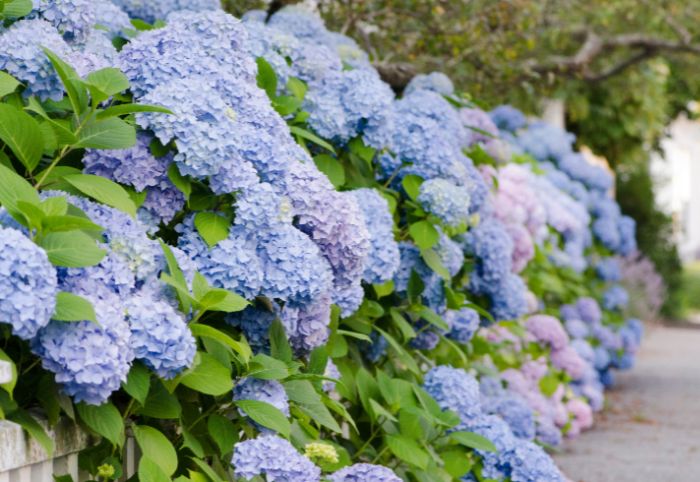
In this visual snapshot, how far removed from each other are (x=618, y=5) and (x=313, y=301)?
7.73 metres

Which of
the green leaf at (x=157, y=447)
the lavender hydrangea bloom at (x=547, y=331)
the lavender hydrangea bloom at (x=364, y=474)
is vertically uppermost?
the green leaf at (x=157, y=447)

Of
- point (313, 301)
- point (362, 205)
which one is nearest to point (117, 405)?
point (313, 301)

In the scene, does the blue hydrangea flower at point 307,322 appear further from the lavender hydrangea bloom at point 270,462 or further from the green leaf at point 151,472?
the green leaf at point 151,472

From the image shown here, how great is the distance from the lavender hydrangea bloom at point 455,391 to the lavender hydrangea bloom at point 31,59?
1694 mm

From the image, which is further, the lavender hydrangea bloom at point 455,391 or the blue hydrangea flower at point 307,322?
the lavender hydrangea bloom at point 455,391

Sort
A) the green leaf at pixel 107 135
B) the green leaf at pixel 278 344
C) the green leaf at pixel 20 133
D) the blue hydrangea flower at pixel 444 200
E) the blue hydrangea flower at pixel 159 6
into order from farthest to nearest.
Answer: the blue hydrangea flower at pixel 159 6 < the blue hydrangea flower at pixel 444 200 < the green leaf at pixel 278 344 < the green leaf at pixel 107 135 < the green leaf at pixel 20 133

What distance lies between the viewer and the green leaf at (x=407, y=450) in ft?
10.3

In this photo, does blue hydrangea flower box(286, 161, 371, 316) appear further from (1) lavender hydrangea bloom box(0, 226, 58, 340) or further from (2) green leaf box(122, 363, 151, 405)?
(1) lavender hydrangea bloom box(0, 226, 58, 340)

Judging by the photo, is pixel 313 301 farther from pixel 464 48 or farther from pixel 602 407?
pixel 602 407

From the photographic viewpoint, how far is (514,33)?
21.2ft

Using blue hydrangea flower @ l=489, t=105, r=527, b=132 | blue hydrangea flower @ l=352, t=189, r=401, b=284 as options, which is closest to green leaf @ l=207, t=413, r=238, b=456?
blue hydrangea flower @ l=352, t=189, r=401, b=284

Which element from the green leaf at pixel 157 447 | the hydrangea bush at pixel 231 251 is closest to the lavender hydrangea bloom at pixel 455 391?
the hydrangea bush at pixel 231 251

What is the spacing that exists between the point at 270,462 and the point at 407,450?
2.83 feet

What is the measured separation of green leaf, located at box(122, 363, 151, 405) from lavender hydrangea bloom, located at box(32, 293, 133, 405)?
12 cm
